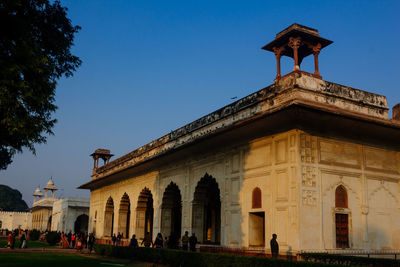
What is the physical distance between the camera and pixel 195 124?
67.7ft

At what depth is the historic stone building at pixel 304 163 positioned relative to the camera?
1337 cm

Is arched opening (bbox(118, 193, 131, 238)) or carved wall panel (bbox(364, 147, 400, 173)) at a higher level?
carved wall panel (bbox(364, 147, 400, 173))

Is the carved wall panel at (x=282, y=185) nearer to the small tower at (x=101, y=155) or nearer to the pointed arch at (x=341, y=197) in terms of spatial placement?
the pointed arch at (x=341, y=197)

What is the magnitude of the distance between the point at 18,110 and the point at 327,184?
9.80 meters

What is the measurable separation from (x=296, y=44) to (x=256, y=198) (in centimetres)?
596

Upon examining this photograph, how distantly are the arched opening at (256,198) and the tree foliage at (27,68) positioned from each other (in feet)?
24.5

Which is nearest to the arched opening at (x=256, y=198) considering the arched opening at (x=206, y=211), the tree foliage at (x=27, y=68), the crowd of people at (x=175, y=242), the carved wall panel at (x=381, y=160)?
the crowd of people at (x=175, y=242)

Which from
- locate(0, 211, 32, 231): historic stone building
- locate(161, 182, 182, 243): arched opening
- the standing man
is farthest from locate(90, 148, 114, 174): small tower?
locate(0, 211, 32, 231): historic stone building

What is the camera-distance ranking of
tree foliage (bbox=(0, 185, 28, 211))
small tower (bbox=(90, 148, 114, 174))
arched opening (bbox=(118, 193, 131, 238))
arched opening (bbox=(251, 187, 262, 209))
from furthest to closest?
tree foliage (bbox=(0, 185, 28, 211)) < small tower (bbox=(90, 148, 114, 174)) < arched opening (bbox=(118, 193, 131, 238)) < arched opening (bbox=(251, 187, 262, 209))

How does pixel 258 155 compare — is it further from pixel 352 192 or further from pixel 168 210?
pixel 168 210

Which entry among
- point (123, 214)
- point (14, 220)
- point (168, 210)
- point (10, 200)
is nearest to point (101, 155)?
point (123, 214)

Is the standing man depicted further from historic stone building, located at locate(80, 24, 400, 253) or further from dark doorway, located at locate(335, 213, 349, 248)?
dark doorway, located at locate(335, 213, 349, 248)

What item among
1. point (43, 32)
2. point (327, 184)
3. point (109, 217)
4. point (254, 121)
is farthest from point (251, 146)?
point (109, 217)

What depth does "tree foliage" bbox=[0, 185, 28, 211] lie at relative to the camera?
108875 mm
